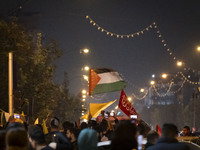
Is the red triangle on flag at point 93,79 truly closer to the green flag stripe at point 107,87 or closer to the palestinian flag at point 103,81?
the palestinian flag at point 103,81

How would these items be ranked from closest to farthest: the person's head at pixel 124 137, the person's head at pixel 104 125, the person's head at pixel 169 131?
the person's head at pixel 124 137
the person's head at pixel 169 131
the person's head at pixel 104 125

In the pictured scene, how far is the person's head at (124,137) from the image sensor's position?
588 centimetres

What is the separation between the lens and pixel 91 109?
59.3 ft

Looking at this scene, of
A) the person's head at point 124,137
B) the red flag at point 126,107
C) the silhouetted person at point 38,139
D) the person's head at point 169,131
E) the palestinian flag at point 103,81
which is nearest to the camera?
the person's head at point 124,137

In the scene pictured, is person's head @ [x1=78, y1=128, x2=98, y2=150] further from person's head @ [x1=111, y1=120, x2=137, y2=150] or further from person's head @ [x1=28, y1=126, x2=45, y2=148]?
person's head @ [x1=28, y1=126, x2=45, y2=148]

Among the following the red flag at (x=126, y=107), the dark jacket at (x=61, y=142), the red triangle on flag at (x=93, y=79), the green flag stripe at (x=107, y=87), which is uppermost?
the red triangle on flag at (x=93, y=79)

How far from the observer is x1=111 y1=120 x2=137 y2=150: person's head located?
5883mm

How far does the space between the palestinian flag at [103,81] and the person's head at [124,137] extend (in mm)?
11484

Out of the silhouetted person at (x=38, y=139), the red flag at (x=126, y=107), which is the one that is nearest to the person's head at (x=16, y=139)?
the silhouetted person at (x=38, y=139)

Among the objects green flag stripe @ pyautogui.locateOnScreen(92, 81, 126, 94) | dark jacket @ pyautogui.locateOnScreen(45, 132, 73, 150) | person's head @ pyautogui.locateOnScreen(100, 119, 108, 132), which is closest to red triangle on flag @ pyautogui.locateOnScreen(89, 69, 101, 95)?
green flag stripe @ pyautogui.locateOnScreen(92, 81, 126, 94)

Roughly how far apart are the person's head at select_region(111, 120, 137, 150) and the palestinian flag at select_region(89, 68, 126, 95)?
37.7 ft

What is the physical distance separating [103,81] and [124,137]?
459 inches

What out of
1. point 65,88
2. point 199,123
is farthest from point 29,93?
point 199,123

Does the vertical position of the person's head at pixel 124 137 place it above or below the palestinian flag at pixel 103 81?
below
